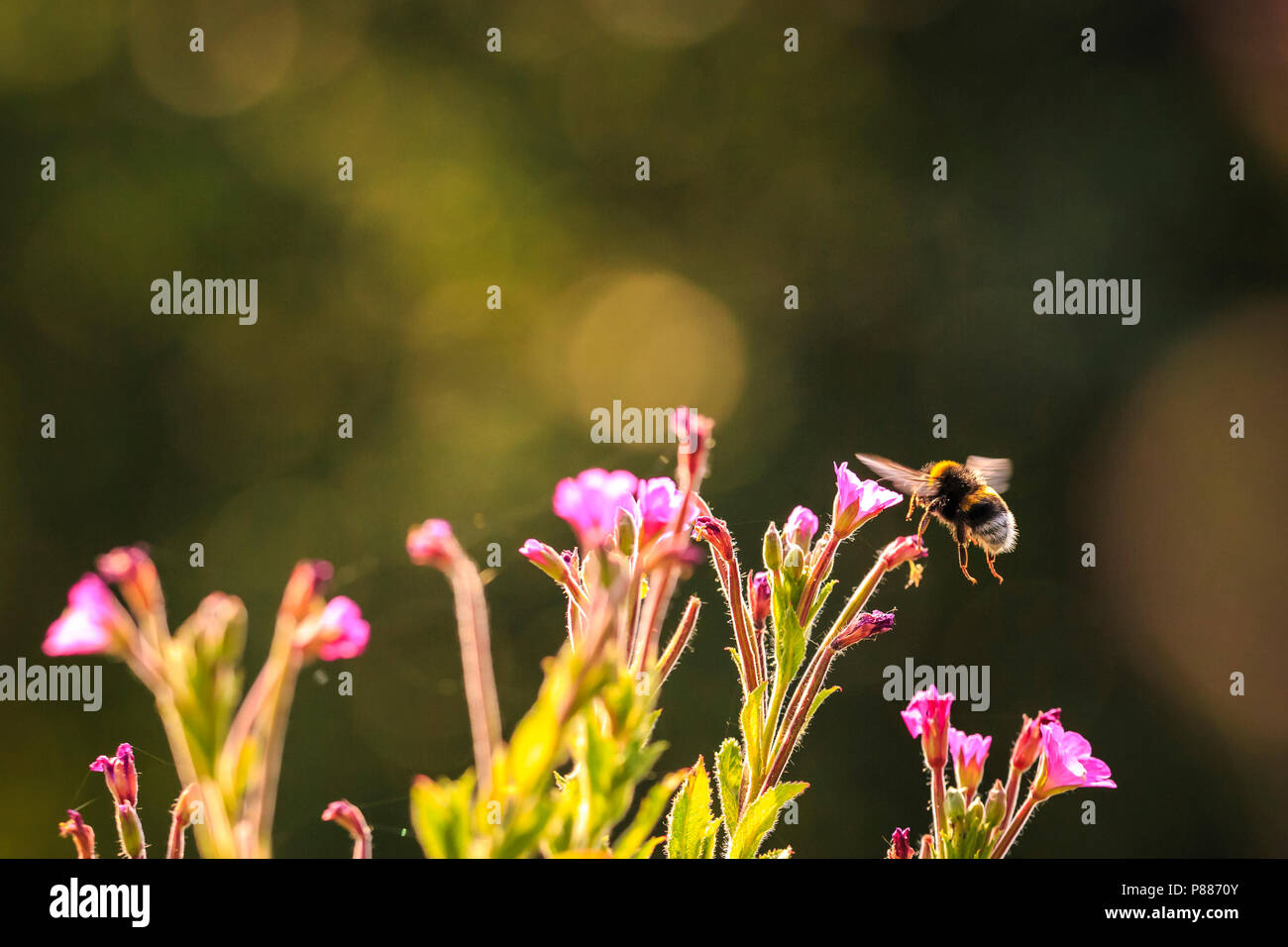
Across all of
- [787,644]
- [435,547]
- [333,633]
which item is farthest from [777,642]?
[333,633]

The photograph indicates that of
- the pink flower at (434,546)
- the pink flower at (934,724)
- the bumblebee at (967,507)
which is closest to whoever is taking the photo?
the pink flower at (434,546)

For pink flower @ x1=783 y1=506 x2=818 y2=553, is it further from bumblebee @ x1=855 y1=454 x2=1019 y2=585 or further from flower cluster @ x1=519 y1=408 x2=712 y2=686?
bumblebee @ x1=855 y1=454 x2=1019 y2=585

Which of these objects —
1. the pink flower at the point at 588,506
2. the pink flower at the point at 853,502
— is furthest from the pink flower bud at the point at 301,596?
the pink flower at the point at 853,502

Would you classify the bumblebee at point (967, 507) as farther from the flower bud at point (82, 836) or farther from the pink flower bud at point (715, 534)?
the flower bud at point (82, 836)

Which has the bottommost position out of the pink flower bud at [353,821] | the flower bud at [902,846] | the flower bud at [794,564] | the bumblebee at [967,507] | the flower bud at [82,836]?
the flower bud at [902,846]

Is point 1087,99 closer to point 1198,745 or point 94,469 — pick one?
point 1198,745

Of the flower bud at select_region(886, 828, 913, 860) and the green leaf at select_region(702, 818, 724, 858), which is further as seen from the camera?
the flower bud at select_region(886, 828, 913, 860)

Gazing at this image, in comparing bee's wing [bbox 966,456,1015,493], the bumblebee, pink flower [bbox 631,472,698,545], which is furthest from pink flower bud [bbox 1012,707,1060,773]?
bee's wing [bbox 966,456,1015,493]
